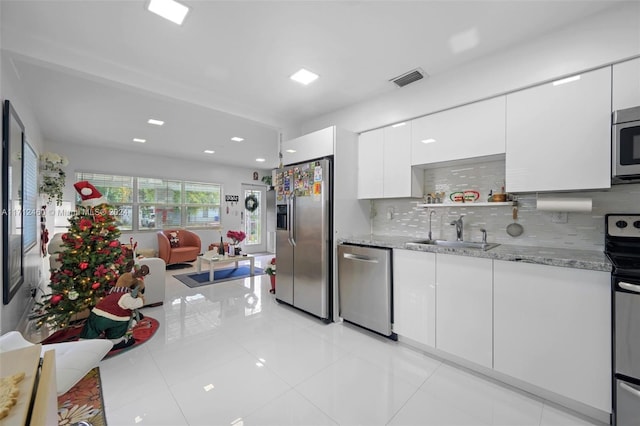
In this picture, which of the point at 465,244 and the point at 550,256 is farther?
the point at 465,244

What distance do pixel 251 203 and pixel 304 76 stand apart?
5.86m

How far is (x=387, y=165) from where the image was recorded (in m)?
2.93

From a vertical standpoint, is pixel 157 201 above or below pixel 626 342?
above

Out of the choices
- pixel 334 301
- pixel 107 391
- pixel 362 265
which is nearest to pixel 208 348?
pixel 107 391

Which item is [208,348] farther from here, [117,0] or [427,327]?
[117,0]

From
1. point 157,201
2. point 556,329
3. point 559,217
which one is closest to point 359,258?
point 556,329

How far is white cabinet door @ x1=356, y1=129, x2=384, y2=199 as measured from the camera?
9.86 feet

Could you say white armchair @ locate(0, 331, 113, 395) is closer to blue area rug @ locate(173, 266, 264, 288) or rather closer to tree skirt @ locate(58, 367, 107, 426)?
tree skirt @ locate(58, 367, 107, 426)

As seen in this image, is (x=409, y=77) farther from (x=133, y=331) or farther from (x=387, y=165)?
Result: (x=133, y=331)

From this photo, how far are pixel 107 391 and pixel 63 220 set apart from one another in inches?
189

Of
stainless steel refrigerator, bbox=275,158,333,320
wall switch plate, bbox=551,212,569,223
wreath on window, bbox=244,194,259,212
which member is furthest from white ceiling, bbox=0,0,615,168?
wreath on window, bbox=244,194,259,212

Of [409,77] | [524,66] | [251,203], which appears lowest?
[251,203]

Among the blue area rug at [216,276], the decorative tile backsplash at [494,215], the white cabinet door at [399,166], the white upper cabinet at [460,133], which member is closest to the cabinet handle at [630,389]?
the decorative tile backsplash at [494,215]

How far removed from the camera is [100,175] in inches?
225
